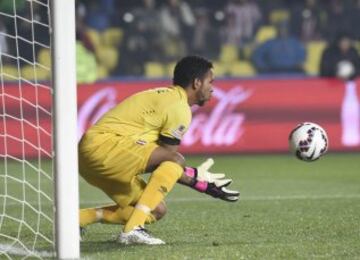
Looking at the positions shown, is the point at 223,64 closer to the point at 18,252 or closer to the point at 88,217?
the point at 88,217

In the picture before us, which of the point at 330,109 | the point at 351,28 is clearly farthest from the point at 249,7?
the point at 330,109

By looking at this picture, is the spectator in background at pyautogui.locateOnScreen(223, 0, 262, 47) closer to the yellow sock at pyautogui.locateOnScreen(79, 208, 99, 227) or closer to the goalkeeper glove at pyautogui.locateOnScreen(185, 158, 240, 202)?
the yellow sock at pyautogui.locateOnScreen(79, 208, 99, 227)

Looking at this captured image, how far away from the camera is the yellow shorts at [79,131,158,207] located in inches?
273

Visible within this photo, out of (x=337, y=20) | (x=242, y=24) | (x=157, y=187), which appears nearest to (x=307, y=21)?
(x=337, y=20)

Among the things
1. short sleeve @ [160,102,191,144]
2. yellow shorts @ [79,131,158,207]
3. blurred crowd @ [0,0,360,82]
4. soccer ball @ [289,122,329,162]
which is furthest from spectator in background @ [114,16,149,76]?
short sleeve @ [160,102,191,144]

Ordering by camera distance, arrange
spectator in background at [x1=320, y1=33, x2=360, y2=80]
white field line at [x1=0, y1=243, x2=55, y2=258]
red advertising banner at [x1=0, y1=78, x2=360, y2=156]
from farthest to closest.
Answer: spectator in background at [x1=320, y1=33, x2=360, y2=80], red advertising banner at [x1=0, y1=78, x2=360, y2=156], white field line at [x1=0, y1=243, x2=55, y2=258]

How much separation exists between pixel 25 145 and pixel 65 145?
8362 millimetres

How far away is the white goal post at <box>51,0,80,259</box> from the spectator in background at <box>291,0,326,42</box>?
1170 cm

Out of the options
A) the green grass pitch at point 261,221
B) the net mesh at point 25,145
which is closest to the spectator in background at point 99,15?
the net mesh at point 25,145

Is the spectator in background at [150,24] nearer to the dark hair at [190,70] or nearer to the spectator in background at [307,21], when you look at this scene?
the spectator in background at [307,21]

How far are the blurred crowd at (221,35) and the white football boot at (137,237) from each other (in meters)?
9.42

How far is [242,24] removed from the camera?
1728cm

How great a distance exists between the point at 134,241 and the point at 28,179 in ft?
18.1

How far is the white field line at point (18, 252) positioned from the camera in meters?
6.54
